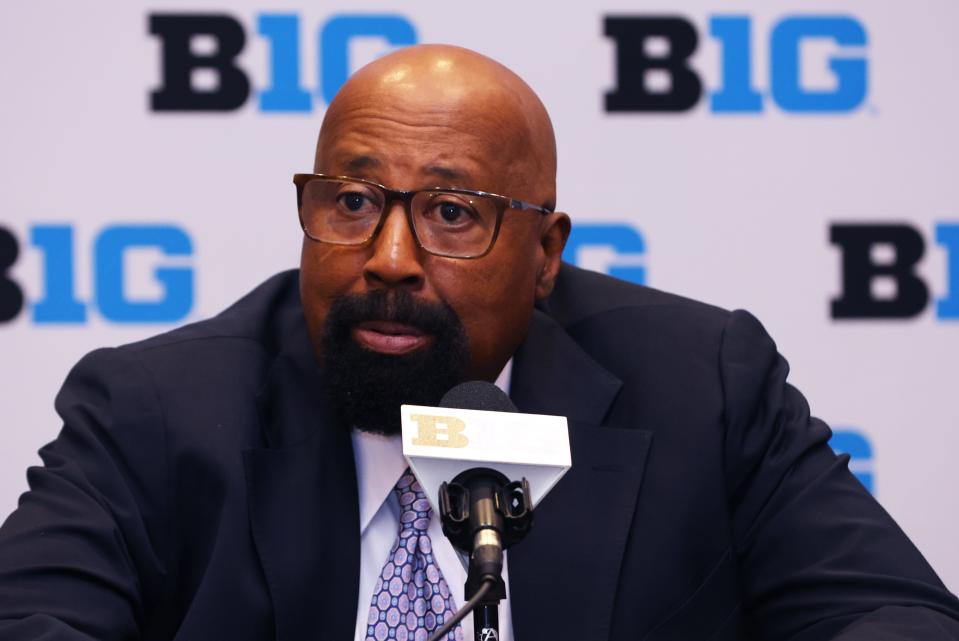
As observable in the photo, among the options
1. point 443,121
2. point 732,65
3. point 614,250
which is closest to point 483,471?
point 443,121

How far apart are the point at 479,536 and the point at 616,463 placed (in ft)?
3.41

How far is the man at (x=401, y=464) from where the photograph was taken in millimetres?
2301

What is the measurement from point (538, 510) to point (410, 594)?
0.30 metres

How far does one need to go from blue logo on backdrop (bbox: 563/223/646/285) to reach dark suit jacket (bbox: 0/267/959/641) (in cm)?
74

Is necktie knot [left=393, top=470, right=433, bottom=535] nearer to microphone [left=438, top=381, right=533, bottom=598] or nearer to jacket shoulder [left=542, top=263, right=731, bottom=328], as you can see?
jacket shoulder [left=542, top=263, right=731, bottom=328]

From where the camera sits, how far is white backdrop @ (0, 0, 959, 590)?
330 cm

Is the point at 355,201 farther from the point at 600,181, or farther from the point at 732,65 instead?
the point at 732,65

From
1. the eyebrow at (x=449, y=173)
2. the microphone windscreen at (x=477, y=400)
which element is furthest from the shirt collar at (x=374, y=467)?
the microphone windscreen at (x=477, y=400)

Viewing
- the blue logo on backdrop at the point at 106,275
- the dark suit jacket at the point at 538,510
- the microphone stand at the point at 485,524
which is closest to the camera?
the microphone stand at the point at 485,524

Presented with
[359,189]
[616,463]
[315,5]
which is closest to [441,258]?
[359,189]

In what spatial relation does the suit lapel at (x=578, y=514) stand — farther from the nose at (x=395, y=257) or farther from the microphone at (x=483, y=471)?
the microphone at (x=483, y=471)

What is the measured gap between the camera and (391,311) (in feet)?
7.55

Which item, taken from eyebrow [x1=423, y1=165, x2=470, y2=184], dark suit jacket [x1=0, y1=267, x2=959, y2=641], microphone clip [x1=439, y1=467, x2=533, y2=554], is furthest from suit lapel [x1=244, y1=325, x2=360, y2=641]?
microphone clip [x1=439, y1=467, x2=533, y2=554]

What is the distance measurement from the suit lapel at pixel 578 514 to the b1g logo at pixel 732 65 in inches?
41.8
